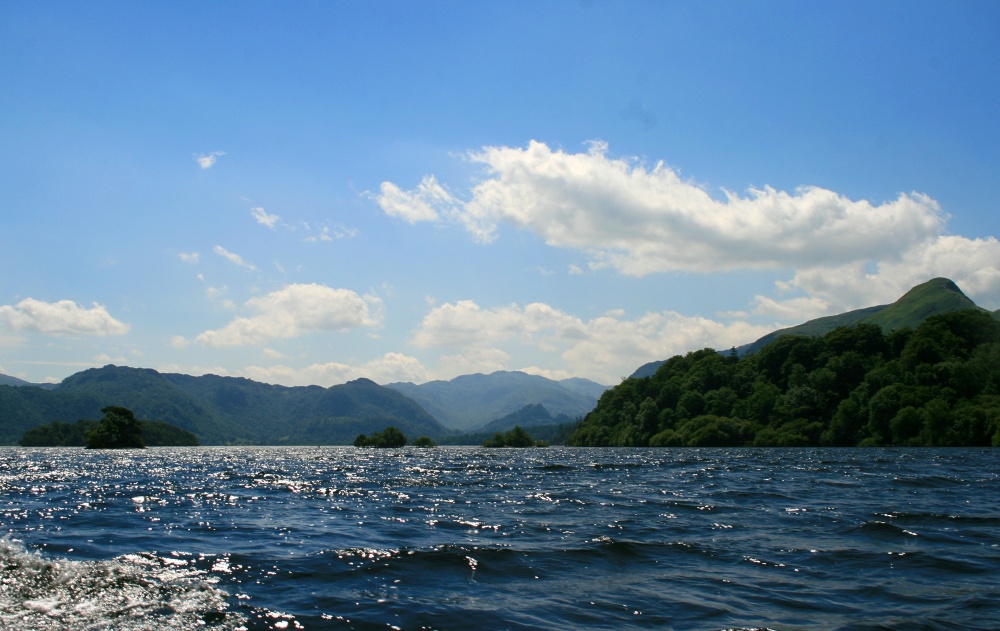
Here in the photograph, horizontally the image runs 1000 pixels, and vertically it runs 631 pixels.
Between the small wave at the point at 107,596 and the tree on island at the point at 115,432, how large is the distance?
182113mm

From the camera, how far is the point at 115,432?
177m

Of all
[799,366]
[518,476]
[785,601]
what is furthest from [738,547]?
[799,366]

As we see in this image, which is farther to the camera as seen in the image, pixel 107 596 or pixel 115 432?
pixel 115 432

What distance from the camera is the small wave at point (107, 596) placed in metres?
12.2

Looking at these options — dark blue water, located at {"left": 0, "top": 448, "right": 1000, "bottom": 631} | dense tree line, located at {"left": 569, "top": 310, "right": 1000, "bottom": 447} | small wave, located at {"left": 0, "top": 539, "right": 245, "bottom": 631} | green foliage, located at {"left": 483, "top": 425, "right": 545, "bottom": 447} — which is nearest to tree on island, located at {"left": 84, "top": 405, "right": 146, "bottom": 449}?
green foliage, located at {"left": 483, "top": 425, "right": 545, "bottom": 447}

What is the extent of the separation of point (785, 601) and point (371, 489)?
31290mm

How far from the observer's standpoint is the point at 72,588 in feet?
47.7

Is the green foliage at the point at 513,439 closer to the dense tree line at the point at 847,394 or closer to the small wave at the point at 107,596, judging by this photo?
the dense tree line at the point at 847,394

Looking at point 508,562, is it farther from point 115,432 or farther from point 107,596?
point 115,432

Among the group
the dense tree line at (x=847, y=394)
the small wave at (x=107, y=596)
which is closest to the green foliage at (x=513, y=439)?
the dense tree line at (x=847, y=394)

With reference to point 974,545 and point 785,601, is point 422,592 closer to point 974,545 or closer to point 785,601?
point 785,601

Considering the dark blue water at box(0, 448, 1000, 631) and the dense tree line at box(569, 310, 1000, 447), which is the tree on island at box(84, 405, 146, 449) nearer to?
the dense tree line at box(569, 310, 1000, 447)

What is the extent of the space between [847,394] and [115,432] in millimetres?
185509

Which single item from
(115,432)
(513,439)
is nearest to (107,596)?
(513,439)
